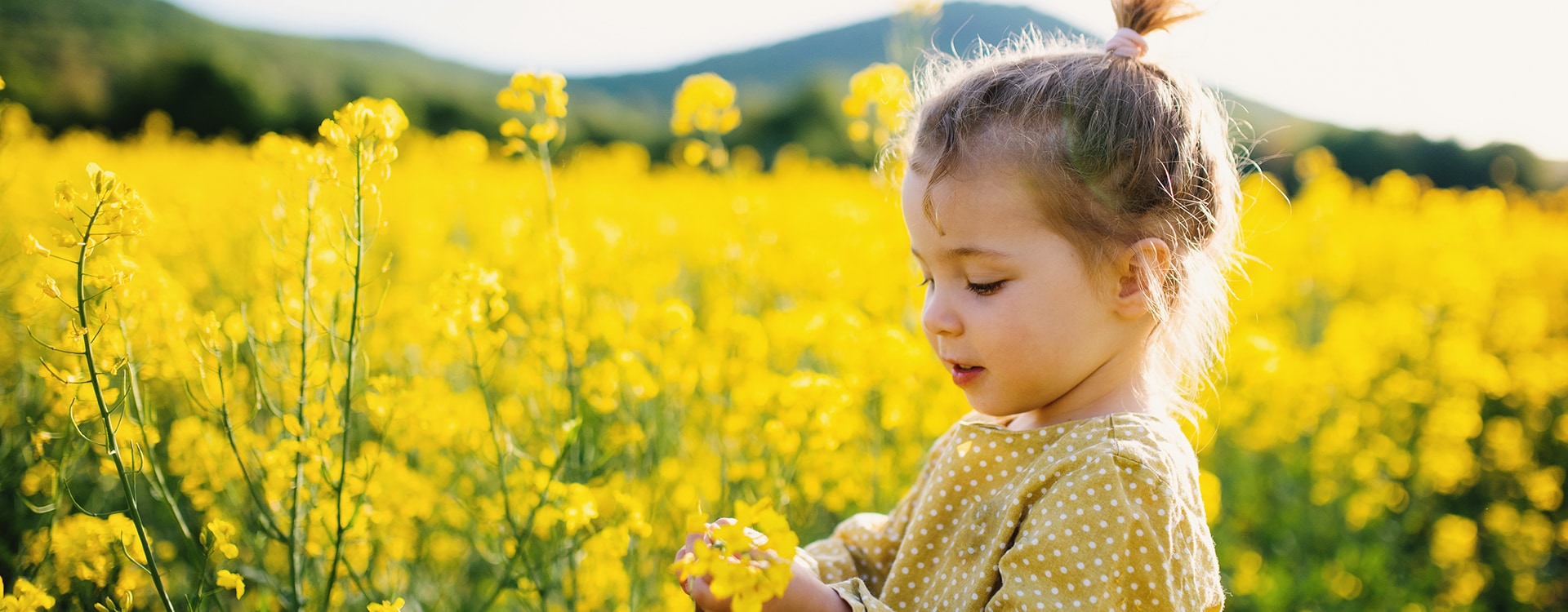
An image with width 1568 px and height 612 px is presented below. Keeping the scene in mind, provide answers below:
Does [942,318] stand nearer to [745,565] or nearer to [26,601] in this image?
[745,565]

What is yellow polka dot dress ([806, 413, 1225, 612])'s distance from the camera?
44.9 inches

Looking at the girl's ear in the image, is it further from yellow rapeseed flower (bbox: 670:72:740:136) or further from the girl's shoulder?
yellow rapeseed flower (bbox: 670:72:740:136)

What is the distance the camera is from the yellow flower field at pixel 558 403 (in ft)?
5.05

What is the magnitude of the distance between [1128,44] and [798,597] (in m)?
0.95

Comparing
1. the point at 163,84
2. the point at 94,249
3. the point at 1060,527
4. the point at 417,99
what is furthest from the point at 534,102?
the point at 163,84

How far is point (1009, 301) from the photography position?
1.25 m

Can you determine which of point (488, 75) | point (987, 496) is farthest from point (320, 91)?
point (987, 496)

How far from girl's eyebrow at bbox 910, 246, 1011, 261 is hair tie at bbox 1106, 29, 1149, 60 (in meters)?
0.40

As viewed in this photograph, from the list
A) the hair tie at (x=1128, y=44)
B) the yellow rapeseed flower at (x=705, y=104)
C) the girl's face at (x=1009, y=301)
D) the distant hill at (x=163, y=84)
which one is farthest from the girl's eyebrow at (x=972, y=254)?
the distant hill at (x=163, y=84)

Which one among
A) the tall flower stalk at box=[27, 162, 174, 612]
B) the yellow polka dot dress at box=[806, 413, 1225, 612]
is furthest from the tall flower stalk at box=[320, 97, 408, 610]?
the yellow polka dot dress at box=[806, 413, 1225, 612]

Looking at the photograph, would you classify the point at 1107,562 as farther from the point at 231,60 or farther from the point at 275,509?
the point at 231,60

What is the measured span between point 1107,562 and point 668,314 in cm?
117

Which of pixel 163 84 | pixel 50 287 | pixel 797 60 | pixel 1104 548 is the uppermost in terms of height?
pixel 797 60

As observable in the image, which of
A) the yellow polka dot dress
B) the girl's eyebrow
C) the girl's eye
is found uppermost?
the girl's eyebrow
